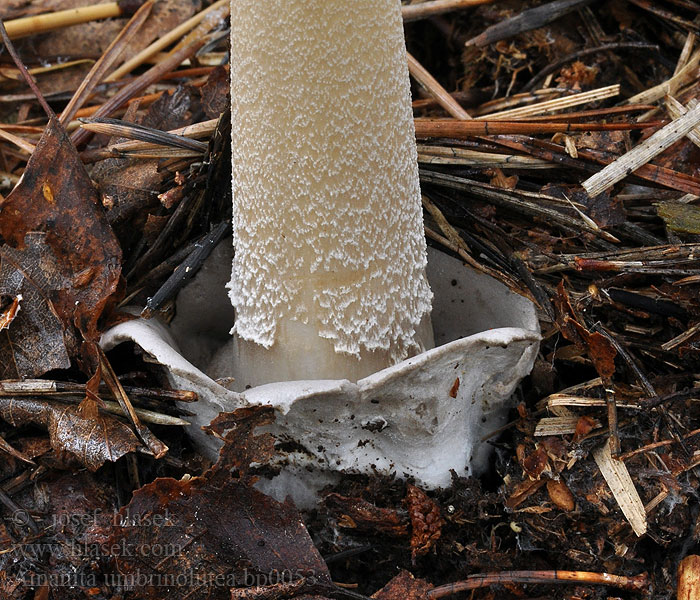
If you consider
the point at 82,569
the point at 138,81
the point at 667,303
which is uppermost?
the point at 138,81

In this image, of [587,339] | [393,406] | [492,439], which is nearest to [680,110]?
[587,339]

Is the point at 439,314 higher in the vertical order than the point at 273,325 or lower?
lower

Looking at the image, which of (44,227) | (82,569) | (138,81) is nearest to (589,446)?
(82,569)

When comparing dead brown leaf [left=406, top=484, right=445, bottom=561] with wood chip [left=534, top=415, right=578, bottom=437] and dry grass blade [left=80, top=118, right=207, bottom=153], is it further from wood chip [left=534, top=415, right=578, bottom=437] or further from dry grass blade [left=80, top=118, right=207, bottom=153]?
dry grass blade [left=80, top=118, right=207, bottom=153]

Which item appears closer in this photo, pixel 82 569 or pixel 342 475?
pixel 82 569

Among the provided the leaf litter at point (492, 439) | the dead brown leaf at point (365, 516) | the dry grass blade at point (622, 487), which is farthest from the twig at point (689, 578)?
the dead brown leaf at point (365, 516)

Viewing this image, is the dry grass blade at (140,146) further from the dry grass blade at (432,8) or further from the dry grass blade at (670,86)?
the dry grass blade at (670,86)

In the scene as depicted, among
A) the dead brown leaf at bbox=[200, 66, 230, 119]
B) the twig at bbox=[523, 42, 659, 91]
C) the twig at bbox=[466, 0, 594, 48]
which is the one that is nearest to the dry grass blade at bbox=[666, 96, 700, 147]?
the twig at bbox=[523, 42, 659, 91]

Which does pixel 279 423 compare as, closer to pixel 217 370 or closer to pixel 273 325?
pixel 273 325
